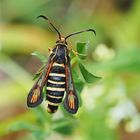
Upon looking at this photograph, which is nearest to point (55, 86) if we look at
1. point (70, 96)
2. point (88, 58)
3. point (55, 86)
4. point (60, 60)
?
point (55, 86)

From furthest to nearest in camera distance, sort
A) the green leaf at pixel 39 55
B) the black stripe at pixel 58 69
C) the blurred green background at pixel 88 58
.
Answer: the blurred green background at pixel 88 58 < the black stripe at pixel 58 69 < the green leaf at pixel 39 55

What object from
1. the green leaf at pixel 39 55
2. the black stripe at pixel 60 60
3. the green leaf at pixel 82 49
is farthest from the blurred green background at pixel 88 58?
the green leaf at pixel 82 49

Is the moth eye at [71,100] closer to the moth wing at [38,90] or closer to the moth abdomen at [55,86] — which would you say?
the moth abdomen at [55,86]

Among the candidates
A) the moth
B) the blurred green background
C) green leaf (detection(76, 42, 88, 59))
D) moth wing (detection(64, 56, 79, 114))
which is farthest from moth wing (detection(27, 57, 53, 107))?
the blurred green background

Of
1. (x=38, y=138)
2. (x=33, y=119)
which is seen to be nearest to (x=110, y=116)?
(x=33, y=119)

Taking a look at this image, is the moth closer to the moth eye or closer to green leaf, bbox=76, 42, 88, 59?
the moth eye

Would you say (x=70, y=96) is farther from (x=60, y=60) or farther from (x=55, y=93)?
(x=60, y=60)

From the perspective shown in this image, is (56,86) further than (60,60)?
No

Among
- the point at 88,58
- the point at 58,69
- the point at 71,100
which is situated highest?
the point at 88,58
